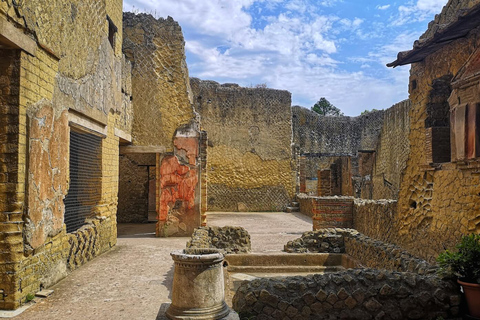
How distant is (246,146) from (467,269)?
13349mm

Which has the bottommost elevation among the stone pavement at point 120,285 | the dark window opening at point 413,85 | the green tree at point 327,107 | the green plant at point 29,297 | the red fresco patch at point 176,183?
the stone pavement at point 120,285

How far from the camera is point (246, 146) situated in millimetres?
16766

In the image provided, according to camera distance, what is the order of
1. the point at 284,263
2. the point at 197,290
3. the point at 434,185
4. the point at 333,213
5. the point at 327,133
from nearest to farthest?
the point at 197,290 → the point at 434,185 → the point at 284,263 → the point at 333,213 → the point at 327,133

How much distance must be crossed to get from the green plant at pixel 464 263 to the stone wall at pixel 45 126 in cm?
404

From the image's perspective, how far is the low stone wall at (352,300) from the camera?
11.7ft

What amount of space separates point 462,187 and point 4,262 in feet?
17.1

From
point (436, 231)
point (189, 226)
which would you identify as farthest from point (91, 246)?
point (436, 231)

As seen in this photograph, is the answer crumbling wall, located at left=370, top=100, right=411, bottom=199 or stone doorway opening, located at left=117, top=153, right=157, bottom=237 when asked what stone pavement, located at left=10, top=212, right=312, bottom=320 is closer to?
stone doorway opening, located at left=117, top=153, right=157, bottom=237

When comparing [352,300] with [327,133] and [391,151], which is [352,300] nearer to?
[391,151]

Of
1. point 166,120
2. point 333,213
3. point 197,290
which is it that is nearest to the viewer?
point 197,290

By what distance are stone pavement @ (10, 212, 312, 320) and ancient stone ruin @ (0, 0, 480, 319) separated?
0.77ft

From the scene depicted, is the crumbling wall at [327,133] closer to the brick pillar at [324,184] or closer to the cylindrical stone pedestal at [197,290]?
the brick pillar at [324,184]

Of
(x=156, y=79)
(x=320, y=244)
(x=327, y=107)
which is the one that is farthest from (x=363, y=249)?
(x=327, y=107)

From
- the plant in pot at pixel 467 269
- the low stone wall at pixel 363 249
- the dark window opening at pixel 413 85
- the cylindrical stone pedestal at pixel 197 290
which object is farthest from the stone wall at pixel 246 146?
Result: the cylindrical stone pedestal at pixel 197 290
